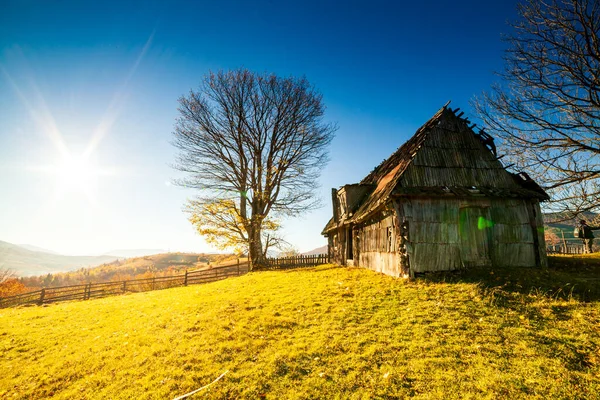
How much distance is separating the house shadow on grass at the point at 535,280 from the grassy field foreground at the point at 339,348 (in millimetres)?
118

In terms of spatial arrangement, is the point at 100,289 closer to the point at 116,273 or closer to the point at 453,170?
the point at 453,170

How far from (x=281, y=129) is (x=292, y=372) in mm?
18671

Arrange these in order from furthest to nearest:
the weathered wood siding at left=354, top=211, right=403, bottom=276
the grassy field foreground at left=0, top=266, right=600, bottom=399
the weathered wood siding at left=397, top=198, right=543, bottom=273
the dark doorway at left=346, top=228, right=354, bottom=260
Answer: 1. the dark doorway at left=346, top=228, right=354, bottom=260
2. the weathered wood siding at left=354, top=211, right=403, bottom=276
3. the weathered wood siding at left=397, top=198, right=543, bottom=273
4. the grassy field foreground at left=0, top=266, right=600, bottom=399

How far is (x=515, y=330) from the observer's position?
561 cm

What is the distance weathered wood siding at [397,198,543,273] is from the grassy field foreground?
158 cm

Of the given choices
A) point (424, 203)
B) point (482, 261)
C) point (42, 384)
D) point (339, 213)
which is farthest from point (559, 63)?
point (42, 384)

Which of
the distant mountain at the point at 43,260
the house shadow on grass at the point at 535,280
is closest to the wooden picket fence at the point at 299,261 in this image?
the house shadow on grass at the point at 535,280

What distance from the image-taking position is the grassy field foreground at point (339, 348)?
422 centimetres

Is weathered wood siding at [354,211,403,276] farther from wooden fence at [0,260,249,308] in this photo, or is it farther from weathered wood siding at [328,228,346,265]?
wooden fence at [0,260,249,308]

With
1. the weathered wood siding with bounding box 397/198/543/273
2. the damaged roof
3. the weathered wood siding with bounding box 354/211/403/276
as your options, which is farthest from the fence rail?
the weathered wood siding with bounding box 397/198/543/273

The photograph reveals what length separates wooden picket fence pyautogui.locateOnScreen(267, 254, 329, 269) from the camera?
21719 mm

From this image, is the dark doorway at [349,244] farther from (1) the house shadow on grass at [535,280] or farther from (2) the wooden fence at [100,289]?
(2) the wooden fence at [100,289]

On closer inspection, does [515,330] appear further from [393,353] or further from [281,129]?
[281,129]

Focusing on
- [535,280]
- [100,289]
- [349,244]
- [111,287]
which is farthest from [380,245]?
[100,289]
